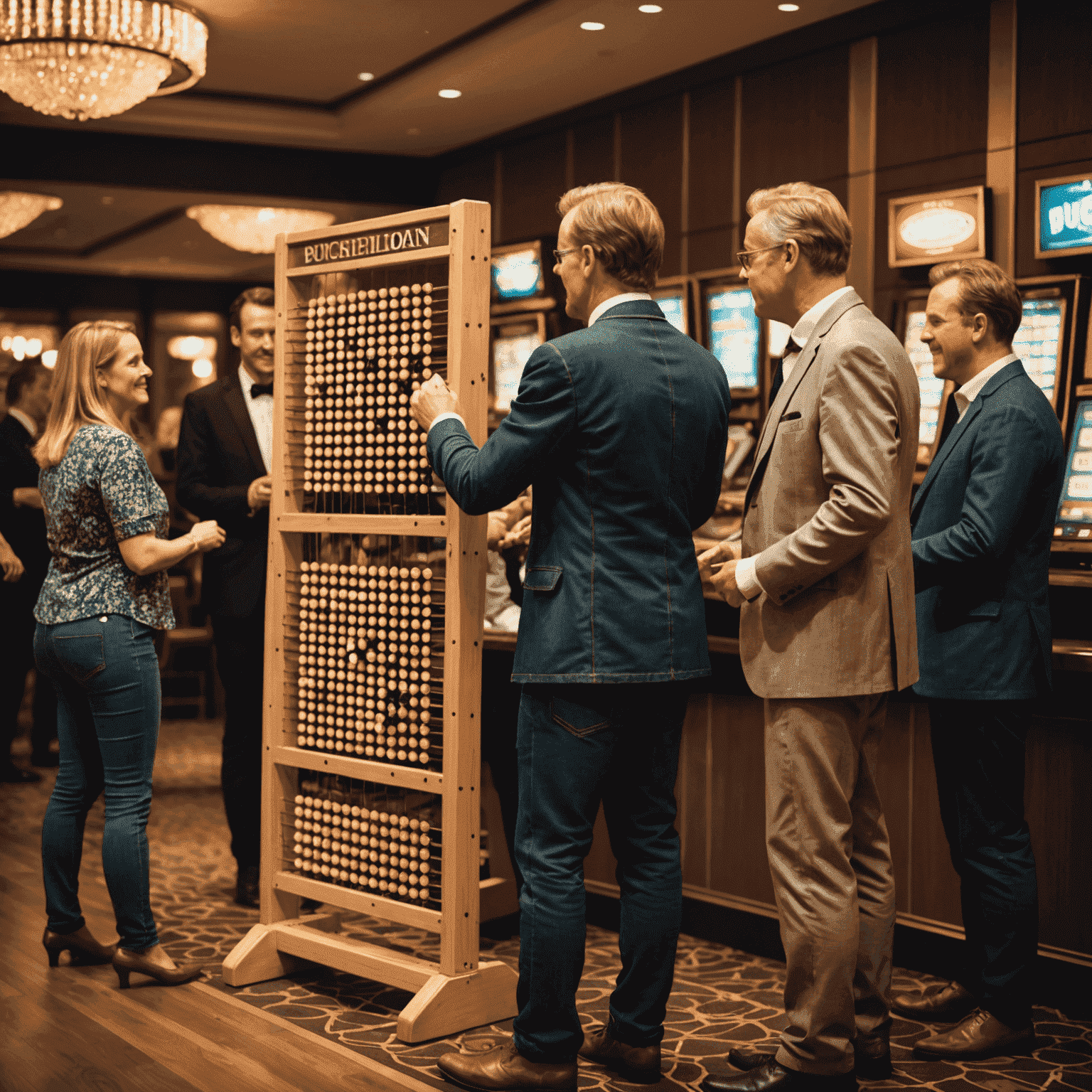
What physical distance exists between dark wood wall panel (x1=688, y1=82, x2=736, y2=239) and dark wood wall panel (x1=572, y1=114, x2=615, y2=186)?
52cm

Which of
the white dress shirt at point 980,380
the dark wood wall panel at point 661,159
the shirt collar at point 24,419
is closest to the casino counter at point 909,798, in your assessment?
the white dress shirt at point 980,380

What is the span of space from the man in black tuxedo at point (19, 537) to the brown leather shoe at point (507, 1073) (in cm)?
395

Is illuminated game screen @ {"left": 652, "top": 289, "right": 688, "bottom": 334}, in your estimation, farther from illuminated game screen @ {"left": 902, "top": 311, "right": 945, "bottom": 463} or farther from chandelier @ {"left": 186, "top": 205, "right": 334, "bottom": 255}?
chandelier @ {"left": 186, "top": 205, "right": 334, "bottom": 255}

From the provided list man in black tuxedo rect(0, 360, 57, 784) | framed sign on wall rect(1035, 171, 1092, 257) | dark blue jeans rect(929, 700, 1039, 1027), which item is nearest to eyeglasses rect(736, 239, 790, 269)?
dark blue jeans rect(929, 700, 1039, 1027)

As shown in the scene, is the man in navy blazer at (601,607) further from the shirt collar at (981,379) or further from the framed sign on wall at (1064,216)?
the framed sign on wall at (1064,216)

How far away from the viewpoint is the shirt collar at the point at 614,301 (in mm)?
2600

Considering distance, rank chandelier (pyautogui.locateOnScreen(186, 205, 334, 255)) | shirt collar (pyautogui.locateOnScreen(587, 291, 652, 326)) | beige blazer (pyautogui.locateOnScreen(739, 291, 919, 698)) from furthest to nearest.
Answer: chandelier (pyautogui.locateOnScreen(186, 205, 334, 255))
shirt collar (pyautogui.locateOnScreen(587, 291, 652, 326))
beige blazer (pyautogui.locateOnScreen(739, 291, 919, 698))

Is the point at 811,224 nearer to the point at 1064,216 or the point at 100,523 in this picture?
the point at 100,523

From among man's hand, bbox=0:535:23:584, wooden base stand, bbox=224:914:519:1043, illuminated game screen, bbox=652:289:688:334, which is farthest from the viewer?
illuminated game screen, bbox=652:289:688:334

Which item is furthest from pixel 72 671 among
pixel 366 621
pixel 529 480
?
pixel 529 480

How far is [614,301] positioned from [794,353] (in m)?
0.39

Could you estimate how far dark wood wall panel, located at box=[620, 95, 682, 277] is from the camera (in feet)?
19.5

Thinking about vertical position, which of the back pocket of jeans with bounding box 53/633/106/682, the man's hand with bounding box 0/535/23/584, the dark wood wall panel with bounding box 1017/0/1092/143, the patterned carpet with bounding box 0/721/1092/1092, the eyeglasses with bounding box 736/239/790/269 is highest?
the dark wood wall panel with bounding box 1017/0/1092/143

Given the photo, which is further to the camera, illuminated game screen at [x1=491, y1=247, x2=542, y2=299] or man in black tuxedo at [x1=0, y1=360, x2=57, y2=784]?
illuminated game screen at [x1=491, y1=247, x2=542, y2=299]
